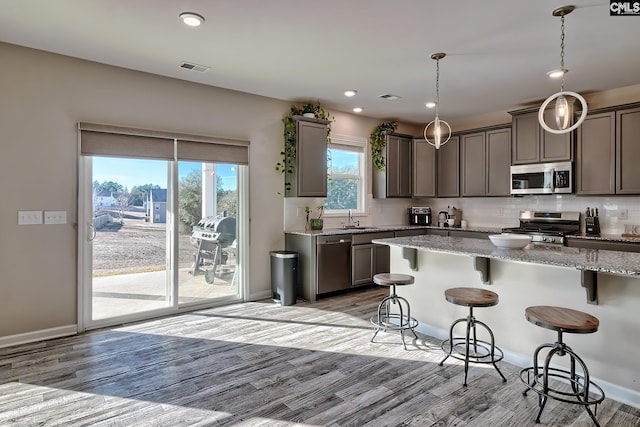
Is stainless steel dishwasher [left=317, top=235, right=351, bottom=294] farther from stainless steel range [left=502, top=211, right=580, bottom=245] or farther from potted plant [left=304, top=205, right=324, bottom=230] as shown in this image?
stainless steel range [left=502, top=211, right=580, bottom=245]

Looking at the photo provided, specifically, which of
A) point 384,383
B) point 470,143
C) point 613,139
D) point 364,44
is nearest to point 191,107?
point 364,44

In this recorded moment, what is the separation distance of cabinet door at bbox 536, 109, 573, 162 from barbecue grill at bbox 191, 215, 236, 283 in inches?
168

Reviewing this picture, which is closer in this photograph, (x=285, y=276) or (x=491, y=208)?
(x=285, y=276)

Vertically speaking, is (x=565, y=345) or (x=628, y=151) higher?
(x=628, y=151)

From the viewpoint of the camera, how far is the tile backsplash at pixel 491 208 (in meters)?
4.66

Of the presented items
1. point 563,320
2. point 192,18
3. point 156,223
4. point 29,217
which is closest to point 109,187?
point 156,223

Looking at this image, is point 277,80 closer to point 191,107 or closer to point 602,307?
point 191,107

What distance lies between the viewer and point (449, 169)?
245 inches

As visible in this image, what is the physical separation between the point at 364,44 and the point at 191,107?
A: 7.26 feet

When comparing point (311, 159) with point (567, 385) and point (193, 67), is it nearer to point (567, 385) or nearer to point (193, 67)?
point (193, 67)

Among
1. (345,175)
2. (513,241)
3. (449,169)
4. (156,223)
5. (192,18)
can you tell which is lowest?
(513,241)

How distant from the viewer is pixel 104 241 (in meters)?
3.92

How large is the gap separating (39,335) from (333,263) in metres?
3.30

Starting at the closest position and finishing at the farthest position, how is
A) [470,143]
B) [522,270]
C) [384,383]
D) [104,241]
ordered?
[384,383]
[522,270]
[104,241]
[470,143]
